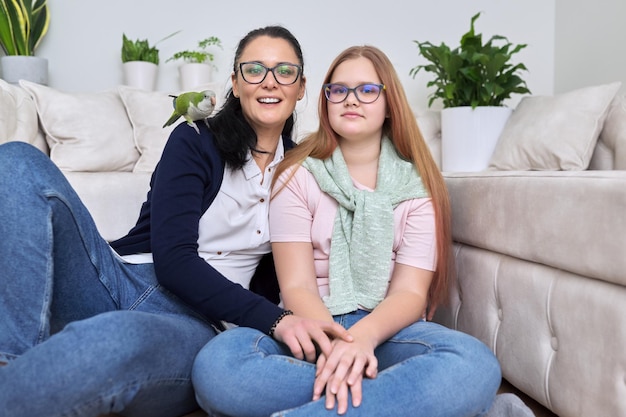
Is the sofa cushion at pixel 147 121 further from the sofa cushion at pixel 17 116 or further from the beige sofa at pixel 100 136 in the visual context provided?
the sofa cushion at pixel 17 116

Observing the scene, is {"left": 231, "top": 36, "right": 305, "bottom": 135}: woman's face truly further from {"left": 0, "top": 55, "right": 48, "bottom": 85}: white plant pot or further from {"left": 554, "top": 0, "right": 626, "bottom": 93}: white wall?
{"left": 554, "top": 0, "right": 626, "bottom": 93}: white wall

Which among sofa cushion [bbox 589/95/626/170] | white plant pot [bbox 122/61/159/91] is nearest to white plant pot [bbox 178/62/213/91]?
white plant pot [bbox 122/61/159/91]

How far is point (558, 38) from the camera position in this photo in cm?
292

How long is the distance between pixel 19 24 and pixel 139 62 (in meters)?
0.53

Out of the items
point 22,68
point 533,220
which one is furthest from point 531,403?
point 22,68

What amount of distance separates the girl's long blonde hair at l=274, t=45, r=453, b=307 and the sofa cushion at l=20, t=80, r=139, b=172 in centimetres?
121

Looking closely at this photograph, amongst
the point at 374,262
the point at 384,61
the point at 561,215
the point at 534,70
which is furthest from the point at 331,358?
the point at 534,70

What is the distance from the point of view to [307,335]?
0.96 meters

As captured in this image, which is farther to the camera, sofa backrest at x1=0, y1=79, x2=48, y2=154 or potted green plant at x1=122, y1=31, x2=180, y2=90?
potted green plant at x1=122, y1=31, x2=180, y2=90

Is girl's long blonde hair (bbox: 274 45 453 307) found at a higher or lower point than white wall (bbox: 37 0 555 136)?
lower

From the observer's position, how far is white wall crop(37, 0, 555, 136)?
262cm

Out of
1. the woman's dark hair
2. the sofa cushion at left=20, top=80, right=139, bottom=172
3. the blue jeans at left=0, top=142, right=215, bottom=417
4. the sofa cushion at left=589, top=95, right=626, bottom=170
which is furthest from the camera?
the sofa cushion at left=20, top=80, right=139, bottom=172

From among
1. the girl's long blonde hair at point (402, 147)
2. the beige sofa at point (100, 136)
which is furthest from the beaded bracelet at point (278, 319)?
the beige sofa at point (100, 136)

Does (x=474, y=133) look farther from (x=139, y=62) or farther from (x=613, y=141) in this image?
(x=139, y=62)
